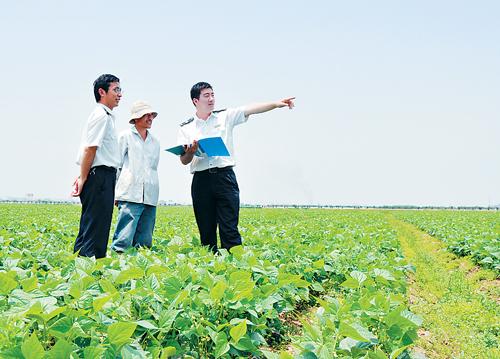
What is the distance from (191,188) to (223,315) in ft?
8.33

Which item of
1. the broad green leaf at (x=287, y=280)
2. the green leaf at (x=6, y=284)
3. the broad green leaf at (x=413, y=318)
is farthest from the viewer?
the broad green leaf at (x=287, y=280)

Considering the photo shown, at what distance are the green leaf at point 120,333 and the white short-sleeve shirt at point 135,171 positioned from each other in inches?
120

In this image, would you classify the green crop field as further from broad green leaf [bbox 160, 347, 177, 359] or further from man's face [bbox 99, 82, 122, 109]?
man's face [bbox 99, 82, 122, 109]

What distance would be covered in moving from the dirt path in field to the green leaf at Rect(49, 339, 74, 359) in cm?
263

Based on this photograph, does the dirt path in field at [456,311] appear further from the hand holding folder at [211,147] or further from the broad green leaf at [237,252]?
the hand holding folder at [211,147]

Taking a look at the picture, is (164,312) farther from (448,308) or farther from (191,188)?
(448,308)

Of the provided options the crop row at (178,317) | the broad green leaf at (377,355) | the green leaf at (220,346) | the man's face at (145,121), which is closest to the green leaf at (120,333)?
the crop row at (178,317)

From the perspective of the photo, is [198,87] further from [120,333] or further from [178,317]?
[120,333]

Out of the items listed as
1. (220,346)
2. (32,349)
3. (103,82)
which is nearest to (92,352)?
(32,349)

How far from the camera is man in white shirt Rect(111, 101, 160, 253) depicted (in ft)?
17.1

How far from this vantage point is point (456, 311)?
500cm

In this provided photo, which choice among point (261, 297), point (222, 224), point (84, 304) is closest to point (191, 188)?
point (222, 224)

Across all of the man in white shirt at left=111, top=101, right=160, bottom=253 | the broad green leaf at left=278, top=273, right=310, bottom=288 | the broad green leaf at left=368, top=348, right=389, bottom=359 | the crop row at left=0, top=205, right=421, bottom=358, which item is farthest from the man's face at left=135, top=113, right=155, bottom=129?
the broad green leaf at left=368, top=348, right=389, bottom=359

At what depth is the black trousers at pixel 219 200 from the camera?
5.17 m
